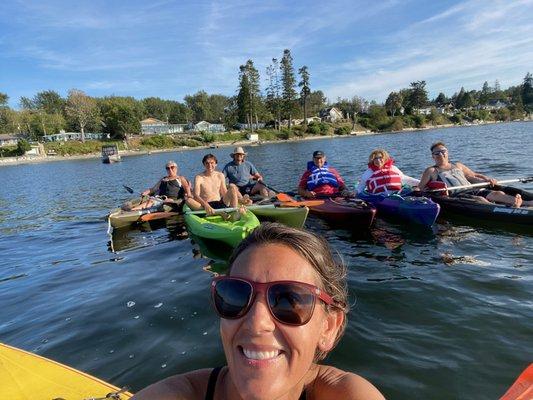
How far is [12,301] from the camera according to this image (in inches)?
255

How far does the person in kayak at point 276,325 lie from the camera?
140cm

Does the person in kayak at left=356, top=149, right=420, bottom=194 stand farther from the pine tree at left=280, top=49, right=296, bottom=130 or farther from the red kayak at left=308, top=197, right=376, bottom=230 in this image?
Answer: the pine tree at left=280, top=49, right=296, bottom=130

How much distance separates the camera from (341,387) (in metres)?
1.53

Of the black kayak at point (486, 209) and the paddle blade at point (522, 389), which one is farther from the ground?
the paddle blade at point (522, 389)

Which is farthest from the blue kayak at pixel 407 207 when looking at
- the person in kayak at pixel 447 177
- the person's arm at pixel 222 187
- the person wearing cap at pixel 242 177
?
the person's arm at pixel 222 187

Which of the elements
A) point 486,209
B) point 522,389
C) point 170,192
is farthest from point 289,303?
point 170,192

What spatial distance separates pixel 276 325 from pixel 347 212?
791 centimetres

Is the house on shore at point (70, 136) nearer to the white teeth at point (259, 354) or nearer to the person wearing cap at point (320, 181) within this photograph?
the person wearing cap at point (320, 181)

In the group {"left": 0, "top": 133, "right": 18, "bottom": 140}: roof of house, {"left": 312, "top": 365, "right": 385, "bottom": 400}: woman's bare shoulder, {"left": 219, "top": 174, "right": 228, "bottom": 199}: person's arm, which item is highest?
{"left": 0, "top": 133, "right": 18, "bottom": 140}: roof of house

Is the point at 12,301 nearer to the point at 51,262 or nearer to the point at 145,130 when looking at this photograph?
the point at 51,262

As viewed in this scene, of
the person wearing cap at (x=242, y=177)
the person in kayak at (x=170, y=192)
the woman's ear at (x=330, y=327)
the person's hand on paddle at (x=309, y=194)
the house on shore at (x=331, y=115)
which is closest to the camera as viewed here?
the woman's ear at (x=330, y=327)

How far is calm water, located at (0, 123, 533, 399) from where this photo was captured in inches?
152

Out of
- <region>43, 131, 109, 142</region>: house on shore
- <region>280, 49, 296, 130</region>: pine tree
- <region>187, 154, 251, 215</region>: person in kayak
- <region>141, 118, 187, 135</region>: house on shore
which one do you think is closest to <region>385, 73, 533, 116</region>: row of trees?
<region>280, 49, 296, 130</region>: pine tree

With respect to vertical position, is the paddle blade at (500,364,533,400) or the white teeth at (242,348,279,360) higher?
the white teeth at (242,348,279,360)
